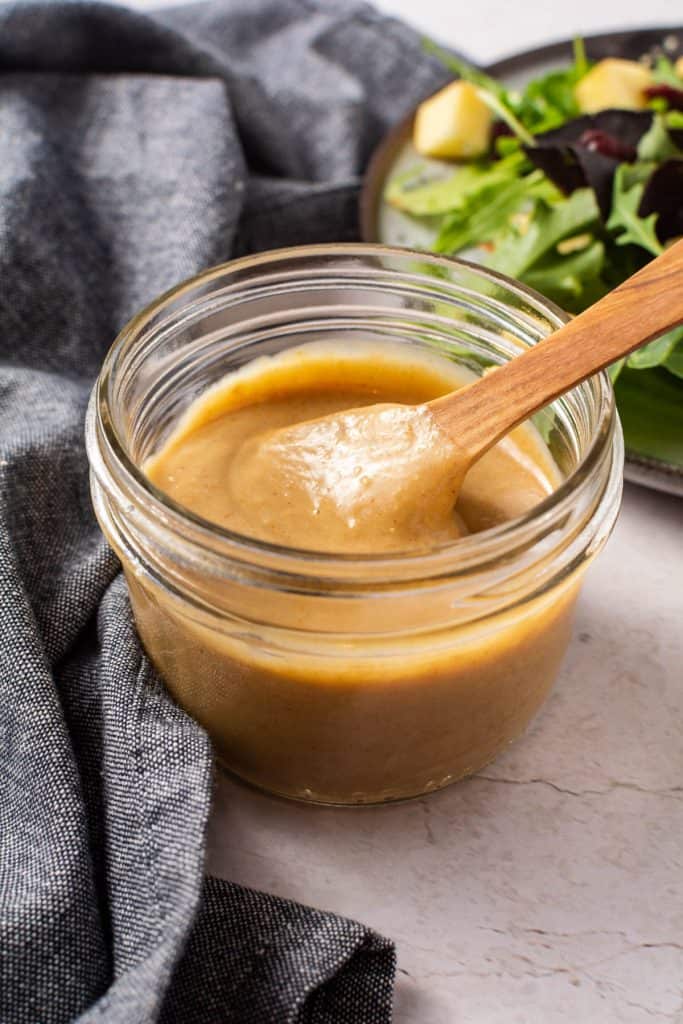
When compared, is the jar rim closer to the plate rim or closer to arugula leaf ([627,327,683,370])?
arugula leaf ([627,327,683,370])

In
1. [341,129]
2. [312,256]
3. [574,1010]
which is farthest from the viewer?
[341,129]

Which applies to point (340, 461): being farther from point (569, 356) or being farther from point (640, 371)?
point (640, 371)

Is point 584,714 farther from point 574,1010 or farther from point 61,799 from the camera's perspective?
point 61,799

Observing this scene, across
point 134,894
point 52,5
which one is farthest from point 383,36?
point 134,894

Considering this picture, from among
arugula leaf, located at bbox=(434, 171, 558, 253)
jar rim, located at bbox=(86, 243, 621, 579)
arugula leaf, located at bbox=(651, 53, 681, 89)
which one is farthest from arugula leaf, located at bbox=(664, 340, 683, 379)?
arugula leaf, located at bbox=(651, 53, 681, 89)

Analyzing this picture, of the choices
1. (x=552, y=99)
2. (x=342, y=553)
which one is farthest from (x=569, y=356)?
(x=552, y=99)

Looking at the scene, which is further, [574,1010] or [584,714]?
[584,714]

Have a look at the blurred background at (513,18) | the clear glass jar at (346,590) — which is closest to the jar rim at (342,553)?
the clear glass jar at (346,590)
